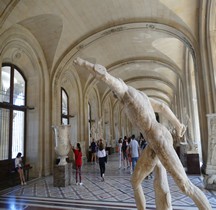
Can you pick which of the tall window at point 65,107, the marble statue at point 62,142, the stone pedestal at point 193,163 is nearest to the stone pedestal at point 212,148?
the stone pedestal at point 193,163

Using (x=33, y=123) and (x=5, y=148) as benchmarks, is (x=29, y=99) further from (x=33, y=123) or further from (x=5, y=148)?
(x=5, y=148)

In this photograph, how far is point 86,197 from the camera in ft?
17.0

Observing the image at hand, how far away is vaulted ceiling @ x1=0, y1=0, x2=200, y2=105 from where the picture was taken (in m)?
7.15

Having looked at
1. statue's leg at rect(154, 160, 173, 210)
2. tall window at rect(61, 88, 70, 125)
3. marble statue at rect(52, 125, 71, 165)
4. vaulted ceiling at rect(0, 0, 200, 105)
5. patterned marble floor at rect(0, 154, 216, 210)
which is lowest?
patterned marble floor at rect(0, 154, 216, 210)

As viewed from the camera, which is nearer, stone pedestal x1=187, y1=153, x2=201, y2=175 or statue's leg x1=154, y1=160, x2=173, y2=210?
statue's leg x1=154, y1=160, x2=173, y2=210

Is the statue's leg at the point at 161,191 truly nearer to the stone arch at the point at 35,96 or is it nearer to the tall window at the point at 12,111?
the tall window at the point at 12,111

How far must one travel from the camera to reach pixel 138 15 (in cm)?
841

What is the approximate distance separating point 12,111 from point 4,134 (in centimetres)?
91

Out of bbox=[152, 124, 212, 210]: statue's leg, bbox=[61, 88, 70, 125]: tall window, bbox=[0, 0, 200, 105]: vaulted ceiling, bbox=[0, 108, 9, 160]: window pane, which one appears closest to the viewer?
bbox=[152, 124, 212, 210]: statue's leg

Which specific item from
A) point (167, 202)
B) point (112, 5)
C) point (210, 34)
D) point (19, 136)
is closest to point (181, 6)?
point (210, 34)

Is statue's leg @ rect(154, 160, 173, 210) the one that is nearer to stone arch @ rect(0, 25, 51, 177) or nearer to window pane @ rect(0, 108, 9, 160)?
window pane @ rect(0, 108, 9, 160)

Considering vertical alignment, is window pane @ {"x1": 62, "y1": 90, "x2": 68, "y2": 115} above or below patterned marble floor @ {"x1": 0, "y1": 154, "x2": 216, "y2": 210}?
above

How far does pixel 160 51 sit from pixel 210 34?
16.4 ft

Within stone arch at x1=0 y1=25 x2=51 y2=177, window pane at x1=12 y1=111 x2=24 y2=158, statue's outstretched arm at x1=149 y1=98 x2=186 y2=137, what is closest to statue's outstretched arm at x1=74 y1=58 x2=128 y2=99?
statue's outstretched arm at x1=149 y1=98 x2=186 y2=137
